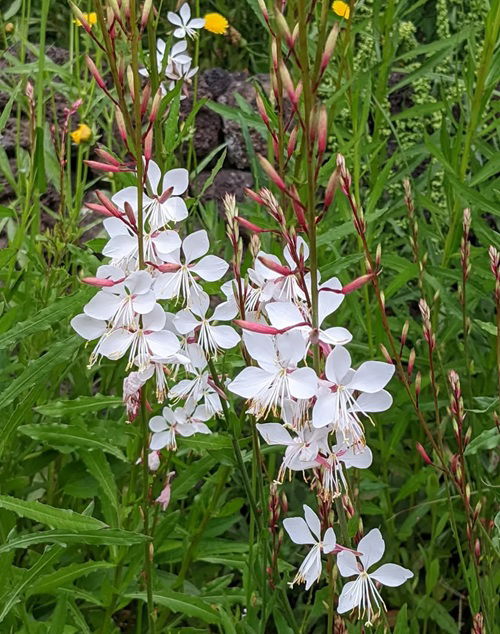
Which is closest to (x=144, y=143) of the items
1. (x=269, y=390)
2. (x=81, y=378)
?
(x=269, y=390)

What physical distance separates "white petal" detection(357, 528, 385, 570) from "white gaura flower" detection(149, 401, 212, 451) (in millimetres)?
390

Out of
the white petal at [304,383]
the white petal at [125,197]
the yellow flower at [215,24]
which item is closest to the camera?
the white petal at [304,383]

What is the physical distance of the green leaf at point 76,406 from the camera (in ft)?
5.61

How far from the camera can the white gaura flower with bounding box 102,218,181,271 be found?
1234 millimetres

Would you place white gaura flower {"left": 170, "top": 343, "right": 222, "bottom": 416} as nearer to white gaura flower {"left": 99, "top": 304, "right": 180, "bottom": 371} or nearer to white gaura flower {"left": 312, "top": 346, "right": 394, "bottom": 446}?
white gaura flower {"left": 99, "top": 304, "right": 180, "bottom": 371}

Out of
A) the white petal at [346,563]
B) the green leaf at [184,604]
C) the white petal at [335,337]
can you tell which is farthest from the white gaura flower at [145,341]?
the green leaf at [184,604]

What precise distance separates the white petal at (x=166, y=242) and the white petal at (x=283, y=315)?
256mm

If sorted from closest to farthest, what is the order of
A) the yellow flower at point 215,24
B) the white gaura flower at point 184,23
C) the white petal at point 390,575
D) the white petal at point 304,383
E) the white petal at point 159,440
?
the white petal at point 304,383, the white petal at point 390,575, the white petal at point 159,440, the white gaura flower at point 184,23, the yellow flower at point 215,24

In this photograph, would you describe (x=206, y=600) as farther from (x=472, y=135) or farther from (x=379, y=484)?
(x=472, y=135)

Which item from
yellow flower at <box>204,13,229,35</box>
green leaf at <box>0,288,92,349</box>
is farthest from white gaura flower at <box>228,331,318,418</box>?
yellow flower at <box>204,13,229,35</box>

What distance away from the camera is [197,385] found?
1394 mm

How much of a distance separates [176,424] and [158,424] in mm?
37

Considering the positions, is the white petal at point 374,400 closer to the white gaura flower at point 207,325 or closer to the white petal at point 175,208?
the white gaura flower at point 207,325

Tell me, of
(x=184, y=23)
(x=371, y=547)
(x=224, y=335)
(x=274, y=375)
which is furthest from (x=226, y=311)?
(x=184, y=23)
